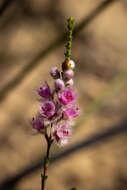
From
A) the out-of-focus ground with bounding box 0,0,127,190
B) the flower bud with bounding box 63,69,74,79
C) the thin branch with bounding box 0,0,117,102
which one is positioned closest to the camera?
the flower bud with bounding box 63,69,74,79

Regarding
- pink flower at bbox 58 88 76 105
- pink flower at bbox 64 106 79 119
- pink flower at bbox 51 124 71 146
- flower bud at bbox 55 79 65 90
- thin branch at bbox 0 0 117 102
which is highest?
thin branch at bbox 0 0 117 102

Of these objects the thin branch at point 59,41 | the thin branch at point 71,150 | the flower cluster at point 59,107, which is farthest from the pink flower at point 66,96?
the thin branch at point 71,150

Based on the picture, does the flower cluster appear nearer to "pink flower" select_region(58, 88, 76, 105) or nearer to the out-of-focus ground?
"pink flower" select_region(58, 88, 76, 105)

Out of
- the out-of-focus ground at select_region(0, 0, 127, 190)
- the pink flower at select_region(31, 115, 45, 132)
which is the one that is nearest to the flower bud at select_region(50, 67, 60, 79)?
the pink flower at select_region(31, 115, 45, 132)

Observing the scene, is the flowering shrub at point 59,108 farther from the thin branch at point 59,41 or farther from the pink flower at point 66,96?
the thin branch at point 59,41

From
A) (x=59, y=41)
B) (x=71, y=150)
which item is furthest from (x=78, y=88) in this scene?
(x=59, y=41)

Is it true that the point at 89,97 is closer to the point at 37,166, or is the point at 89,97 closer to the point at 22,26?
the point at 22,26

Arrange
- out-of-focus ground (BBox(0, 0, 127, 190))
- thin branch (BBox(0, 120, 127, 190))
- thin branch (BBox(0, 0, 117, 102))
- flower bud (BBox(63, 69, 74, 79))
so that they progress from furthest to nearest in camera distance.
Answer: out-of-focus ground (BBox(0, 0, 127, 190)) → thin branch (BBox(0, 120, 127, 190)) → thin branch (BBox(0, 0, 117, 102)) → flower bud (BBox(63, 69, 74, 79))
